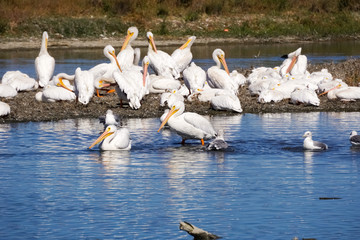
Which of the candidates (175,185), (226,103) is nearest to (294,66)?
(226,103)

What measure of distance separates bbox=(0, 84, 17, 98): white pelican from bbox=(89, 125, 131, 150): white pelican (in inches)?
192

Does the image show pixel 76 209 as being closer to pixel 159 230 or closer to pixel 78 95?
pixel 159 230

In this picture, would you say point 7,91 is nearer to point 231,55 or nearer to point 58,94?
point 58,94

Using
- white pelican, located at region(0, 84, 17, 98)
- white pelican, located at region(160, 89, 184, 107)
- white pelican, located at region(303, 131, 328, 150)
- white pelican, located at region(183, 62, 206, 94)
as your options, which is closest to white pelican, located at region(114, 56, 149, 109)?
white pelican, located at region(160, 89, 184, 107)

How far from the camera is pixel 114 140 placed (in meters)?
10.7

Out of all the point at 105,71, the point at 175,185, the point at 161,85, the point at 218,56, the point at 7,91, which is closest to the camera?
the point at 175,185

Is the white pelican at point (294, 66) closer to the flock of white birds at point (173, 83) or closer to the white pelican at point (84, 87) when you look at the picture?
the flock of white birds at point (173, 83)

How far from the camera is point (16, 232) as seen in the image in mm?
7152

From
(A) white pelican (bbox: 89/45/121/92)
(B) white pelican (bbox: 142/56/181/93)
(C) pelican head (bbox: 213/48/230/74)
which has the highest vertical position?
(C) pelican head (bbox: 213/48/230/74)

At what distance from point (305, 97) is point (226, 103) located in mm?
1558

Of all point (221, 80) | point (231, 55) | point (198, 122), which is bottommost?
point (198, 122)

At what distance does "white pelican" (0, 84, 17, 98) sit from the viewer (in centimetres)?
1529

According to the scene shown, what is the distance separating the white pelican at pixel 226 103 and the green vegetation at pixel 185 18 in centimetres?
1764

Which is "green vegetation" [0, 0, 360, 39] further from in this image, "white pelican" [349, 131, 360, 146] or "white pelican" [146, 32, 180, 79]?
"white pelican" [349, 131, 360, 146]
